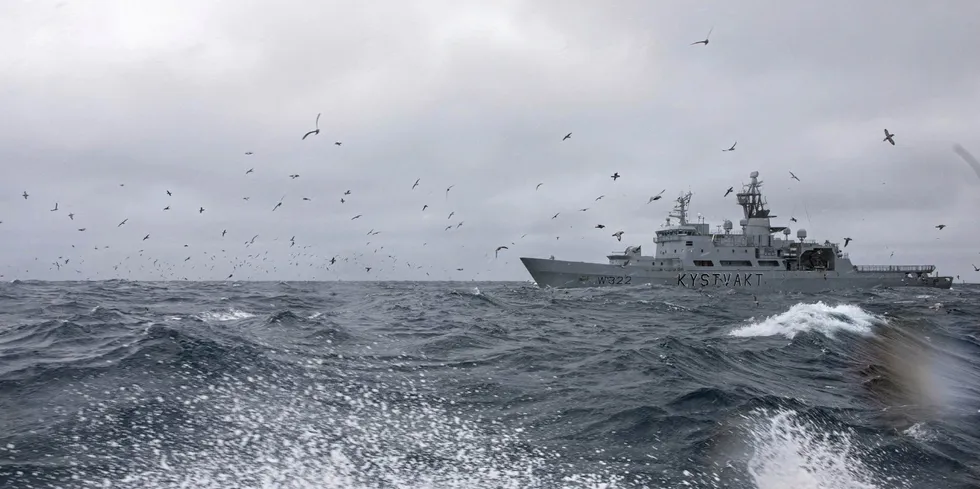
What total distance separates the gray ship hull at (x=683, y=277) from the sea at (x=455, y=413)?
46826 mm

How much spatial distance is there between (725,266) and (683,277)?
6.14 meters

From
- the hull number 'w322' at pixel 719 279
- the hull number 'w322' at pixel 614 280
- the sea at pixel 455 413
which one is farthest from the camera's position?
the hull number 'w322' at pixel 614 280

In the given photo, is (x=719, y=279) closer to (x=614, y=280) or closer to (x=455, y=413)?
(x=614, y=280)

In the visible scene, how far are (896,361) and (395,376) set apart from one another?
Answer: 45.0 ft

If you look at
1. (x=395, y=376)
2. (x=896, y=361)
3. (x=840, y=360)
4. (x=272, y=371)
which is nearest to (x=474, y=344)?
(x=395, y=376)

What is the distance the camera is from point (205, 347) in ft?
36.6

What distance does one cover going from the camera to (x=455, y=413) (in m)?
8.91

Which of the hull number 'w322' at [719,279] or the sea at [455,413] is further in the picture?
the hull number 'w322' at [719,279]

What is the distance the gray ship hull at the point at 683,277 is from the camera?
203ft

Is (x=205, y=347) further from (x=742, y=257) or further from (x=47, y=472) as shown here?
(x=742, y=257)

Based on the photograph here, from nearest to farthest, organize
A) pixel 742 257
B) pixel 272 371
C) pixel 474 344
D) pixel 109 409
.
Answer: pixel 109 409 < pixel 272 371 < pixel 474 344 < pixel 742 257

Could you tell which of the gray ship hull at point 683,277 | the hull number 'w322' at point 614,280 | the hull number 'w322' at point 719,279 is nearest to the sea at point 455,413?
the hull number 'w322' at point 614,280

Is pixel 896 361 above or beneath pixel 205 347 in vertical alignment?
beneath

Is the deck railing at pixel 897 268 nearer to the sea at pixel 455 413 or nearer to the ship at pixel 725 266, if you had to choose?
the ship at pixel 725 266
